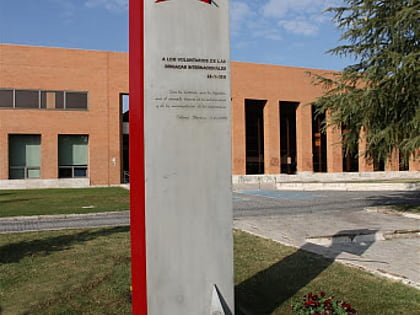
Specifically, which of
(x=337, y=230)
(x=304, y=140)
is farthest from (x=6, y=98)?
(x=337, y=230)

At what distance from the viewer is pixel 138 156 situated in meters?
3.57

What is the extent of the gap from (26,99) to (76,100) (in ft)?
13.1

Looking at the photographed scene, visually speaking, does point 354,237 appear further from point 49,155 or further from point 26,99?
point 26,99

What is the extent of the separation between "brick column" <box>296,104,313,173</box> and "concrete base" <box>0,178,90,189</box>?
2258 cm

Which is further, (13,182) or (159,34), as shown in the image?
(13,182)

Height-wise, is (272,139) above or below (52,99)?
below

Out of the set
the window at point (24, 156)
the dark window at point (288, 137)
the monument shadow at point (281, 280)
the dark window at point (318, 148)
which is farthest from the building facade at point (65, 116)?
the monument shadow at point (281, 280)

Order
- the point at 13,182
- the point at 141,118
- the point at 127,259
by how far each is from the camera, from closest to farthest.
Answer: the point at 141,118
the point at 127,259
the point at 13,182

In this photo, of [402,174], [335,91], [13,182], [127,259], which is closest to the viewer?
[127,259]

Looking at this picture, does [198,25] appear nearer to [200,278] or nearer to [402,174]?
[200,278]

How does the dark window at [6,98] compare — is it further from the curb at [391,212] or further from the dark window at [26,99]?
the curb at [391,212]

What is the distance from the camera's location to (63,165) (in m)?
34.2

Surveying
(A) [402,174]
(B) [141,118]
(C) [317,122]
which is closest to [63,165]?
(C) [317,122]

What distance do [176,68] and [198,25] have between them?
479 mm
